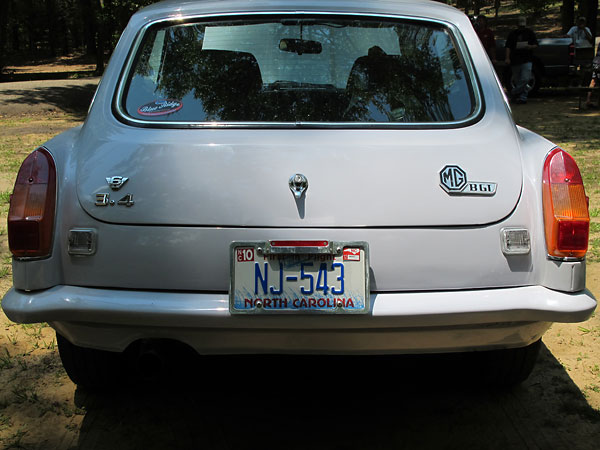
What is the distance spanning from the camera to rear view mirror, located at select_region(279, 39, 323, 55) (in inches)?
112

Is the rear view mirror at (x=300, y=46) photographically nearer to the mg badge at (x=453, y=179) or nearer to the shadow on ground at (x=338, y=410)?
the mg badge at (x=453, y=179)

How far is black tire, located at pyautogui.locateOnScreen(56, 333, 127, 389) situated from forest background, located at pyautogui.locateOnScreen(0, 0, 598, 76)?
19761 mm

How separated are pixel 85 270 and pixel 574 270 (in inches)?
64.6

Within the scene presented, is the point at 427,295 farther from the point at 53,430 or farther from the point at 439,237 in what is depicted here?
the point at 53,430

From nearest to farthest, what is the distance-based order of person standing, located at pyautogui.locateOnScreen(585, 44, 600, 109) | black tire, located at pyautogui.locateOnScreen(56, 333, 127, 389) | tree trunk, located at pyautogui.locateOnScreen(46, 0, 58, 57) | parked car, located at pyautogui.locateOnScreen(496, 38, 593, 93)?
black tire, located at pyautogui.locateOnScreen(56, 333, 127, 389) → person standing, located at pyautogui.locateOnScreen(585, 44, 600, 109) → parked car, located at pyautogui.locateOnScreen(496, 38, 593, 93) → tree trunk, located at pyautogui.locateOnScreen(46, 0, 58, 57)

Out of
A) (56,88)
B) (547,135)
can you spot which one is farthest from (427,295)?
(56,88)

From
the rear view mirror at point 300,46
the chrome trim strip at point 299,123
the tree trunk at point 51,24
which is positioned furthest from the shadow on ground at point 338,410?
the tree trunk at point 51,24

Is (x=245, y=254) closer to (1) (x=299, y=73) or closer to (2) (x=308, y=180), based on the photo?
(2) (x=308, y=180)

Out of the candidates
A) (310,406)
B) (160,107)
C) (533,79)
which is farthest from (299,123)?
(533,79)

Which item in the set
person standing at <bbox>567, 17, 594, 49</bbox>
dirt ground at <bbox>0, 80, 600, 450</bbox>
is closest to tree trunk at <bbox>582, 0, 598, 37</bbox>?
person standing at <bbox>567, 17, 594, 49</bbox>

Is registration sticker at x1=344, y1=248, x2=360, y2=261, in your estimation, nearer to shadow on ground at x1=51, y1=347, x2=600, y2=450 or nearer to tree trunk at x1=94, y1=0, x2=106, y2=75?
shadow on ground at x1=51, y1=347, x2=600, y2=450

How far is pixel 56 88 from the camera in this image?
51.8ft

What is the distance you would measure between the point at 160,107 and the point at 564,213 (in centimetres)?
148

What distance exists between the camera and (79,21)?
3397 centimetres
